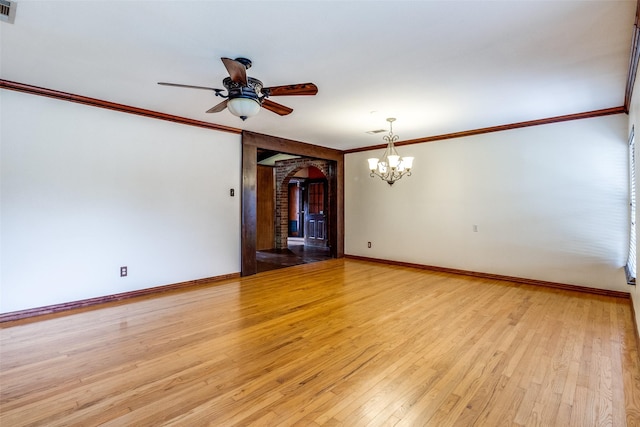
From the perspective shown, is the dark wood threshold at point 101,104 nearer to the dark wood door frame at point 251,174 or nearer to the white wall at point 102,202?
the white wall at point 102,202

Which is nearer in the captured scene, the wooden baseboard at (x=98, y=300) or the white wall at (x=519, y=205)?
the wooden baseboard at (x=98, y=300)

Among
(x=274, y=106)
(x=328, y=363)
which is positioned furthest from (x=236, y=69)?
(x=328, y=363)

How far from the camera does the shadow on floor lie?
643cm

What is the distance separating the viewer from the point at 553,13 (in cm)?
213

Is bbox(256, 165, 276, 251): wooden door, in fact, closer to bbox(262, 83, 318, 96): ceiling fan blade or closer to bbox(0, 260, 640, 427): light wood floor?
bbox(0, 260, 640, 427): light wood floor

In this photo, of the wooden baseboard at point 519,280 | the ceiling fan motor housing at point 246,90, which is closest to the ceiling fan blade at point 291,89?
the ceiling fan motor housing at point 246,90

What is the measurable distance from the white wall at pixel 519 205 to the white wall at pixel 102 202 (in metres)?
3.33

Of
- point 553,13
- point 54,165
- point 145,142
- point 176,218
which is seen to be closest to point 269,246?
point 176,218

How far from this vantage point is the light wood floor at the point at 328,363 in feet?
6.02

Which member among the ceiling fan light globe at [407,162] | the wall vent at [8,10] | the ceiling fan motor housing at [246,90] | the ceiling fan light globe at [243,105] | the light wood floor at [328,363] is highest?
the wall vent at [8,10]

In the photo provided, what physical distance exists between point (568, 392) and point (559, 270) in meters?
3.12

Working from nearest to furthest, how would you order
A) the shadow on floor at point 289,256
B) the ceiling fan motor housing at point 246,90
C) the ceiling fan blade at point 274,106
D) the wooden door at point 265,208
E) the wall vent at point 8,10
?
the wall vent at point 8,10 → the ceiling fan motor housing at point 246,90 → the ceiling fan blade at point 274,106 → the shadow on floor at point 289,256 → the wooden door at point 265,208

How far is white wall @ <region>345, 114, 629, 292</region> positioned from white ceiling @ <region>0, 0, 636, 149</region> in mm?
715

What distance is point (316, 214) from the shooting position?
9.16 meters
